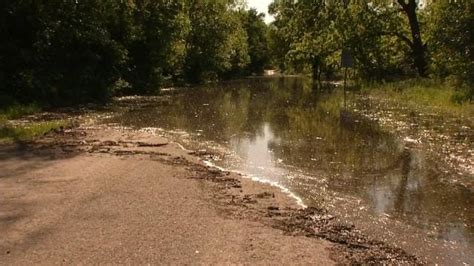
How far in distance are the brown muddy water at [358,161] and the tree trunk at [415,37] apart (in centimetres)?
1560

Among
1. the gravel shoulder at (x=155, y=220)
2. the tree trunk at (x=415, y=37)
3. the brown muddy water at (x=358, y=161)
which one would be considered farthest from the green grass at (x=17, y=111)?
the tree trunk at (x=415, y=37)

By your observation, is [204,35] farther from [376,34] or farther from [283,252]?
[283,252]

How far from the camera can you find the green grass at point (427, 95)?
851 inches

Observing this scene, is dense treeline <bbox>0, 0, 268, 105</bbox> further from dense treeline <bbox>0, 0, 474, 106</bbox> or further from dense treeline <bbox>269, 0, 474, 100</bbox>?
dense treeline <bbox>269, 0, 474, 100</bbox>

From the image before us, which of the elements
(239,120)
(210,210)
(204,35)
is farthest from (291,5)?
(210,210)

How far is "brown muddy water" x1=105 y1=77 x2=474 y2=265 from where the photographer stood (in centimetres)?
776

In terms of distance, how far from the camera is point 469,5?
2753 centimetres

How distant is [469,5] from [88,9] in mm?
20189

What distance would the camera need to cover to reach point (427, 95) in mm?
26531

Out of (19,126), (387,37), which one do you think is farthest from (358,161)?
(387,37)

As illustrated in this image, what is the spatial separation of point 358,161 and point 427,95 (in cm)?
1570

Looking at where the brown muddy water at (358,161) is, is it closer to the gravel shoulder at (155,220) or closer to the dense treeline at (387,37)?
A: the gravel shoulder at (155,220)

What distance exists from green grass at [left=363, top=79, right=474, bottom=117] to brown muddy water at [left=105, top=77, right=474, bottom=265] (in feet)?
5.33

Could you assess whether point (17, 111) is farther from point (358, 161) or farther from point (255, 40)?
point (255, 40)
